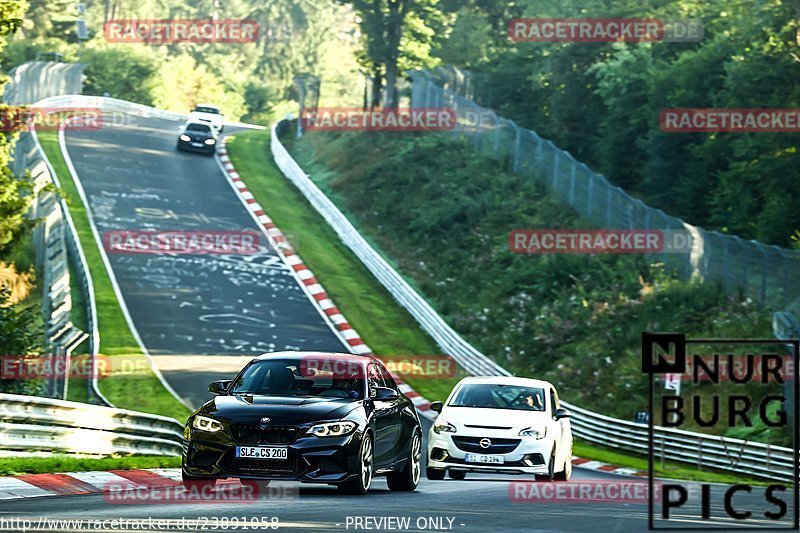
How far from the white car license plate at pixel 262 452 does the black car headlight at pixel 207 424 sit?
0.32m

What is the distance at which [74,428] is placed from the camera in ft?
54.9

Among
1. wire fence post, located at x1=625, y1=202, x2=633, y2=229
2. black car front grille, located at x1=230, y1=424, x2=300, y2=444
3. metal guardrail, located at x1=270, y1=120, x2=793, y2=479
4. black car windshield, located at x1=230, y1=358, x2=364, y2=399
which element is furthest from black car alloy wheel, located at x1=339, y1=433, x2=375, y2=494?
wire fence post, located at x1=625, y1=202, x2=633, y2=229

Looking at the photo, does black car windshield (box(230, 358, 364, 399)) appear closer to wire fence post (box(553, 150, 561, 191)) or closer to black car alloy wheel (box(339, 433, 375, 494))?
black car alloy wheel (box(339, 433, 375, 494))

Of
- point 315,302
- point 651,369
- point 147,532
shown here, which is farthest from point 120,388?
point 651,369

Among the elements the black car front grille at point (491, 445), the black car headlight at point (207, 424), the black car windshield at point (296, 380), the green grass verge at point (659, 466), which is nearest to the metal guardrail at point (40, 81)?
the green grass verge at point (659, 466)

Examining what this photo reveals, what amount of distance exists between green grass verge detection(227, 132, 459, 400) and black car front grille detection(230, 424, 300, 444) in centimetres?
2016

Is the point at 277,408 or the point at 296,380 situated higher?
the point at 296,380

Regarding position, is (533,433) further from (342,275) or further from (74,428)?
(342,275)

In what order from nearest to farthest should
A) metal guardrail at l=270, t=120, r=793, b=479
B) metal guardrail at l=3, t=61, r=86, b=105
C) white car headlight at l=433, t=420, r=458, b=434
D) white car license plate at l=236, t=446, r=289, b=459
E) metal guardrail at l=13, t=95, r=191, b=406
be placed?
1. white car license plate at l=236, t=446, r=289, b=459
2. white car headlight at l=433, t=420, r=458, b=434
3. metal guardrail at l=13, t=95, r=191, b=406
4. metal guardrail at l=270, t=120, r=793, b=479
5. metal guardrail at l=3, t=61, r=86, b=105

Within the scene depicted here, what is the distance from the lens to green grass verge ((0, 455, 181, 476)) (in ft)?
47.2

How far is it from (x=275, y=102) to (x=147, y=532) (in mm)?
129803

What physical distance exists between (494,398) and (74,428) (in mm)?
5953

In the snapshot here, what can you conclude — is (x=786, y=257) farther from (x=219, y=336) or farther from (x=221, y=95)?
(x=221, y=95)

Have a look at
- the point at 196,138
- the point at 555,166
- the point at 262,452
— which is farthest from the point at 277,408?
the point at 196,138
